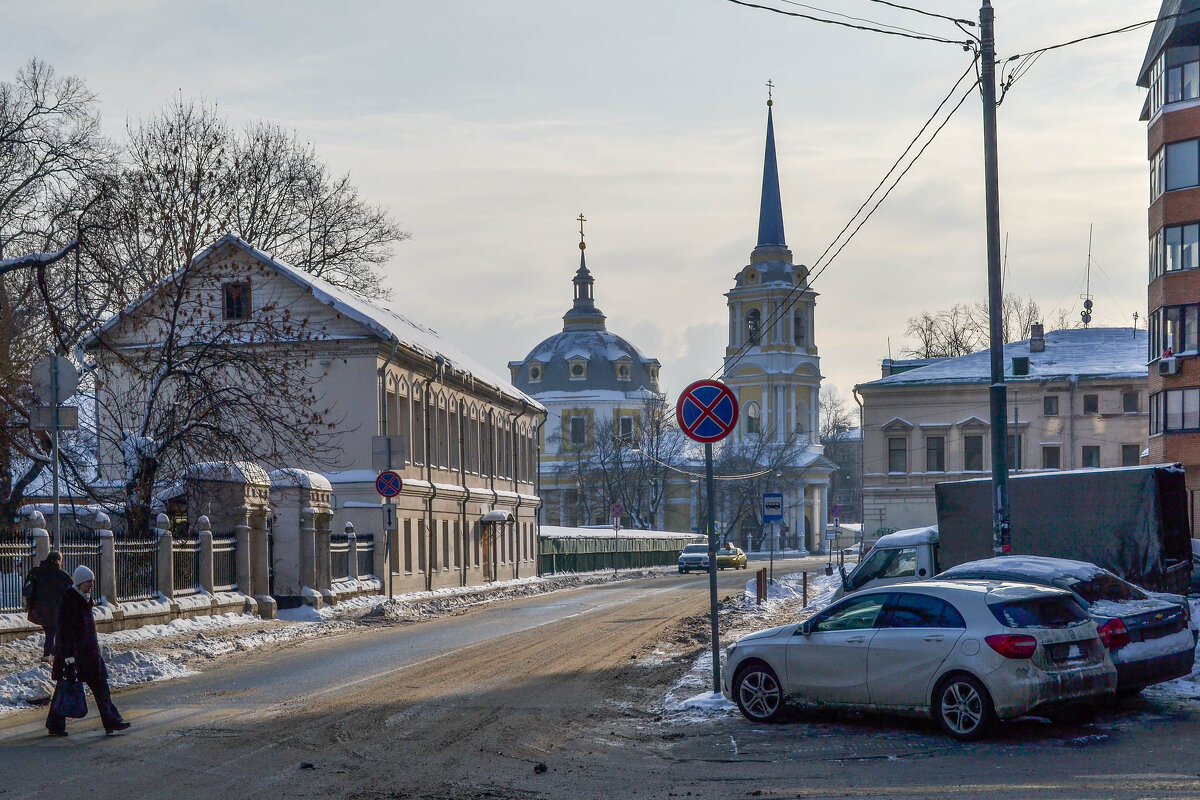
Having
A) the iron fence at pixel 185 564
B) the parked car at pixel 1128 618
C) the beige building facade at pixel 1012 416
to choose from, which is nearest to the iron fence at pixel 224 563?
the iron fence at pixel 185 564

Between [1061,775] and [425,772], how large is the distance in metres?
4.41

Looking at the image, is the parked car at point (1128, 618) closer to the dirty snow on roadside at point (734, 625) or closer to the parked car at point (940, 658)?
the parked car at point (940, 658)

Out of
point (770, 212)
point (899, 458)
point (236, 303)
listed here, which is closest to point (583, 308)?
point (770, 212)

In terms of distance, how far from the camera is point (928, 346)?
86312 mm

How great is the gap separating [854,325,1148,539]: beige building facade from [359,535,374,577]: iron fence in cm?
4055

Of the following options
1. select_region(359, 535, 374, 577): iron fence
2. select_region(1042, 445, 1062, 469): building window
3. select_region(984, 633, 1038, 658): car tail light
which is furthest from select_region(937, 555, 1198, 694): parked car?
select_region(1042, 445, 1062, 469): building window

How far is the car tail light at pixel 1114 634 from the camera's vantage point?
1280 cm

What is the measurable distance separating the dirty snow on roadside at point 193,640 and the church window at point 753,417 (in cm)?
6985

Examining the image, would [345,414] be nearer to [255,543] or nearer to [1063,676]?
[255,543]

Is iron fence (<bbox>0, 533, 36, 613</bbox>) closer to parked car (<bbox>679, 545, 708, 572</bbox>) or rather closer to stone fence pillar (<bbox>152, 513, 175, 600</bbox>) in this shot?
stone fence pillar (<bbox>152, 513, 175, 600</bbox>)

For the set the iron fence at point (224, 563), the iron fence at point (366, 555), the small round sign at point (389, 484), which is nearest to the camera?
the iron fence at point (224, 563)

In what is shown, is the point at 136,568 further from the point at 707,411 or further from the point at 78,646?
the point at 707,411

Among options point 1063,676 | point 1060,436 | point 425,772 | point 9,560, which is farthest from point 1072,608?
point 1060,436

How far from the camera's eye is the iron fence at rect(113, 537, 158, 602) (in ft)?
73.6
